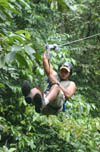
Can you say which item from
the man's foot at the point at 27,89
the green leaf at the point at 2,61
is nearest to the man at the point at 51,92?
the man's foot at the point at 27,89

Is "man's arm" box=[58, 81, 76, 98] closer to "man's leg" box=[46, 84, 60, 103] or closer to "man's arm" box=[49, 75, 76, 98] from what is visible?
"man's arm" box=[49, 75, 76, 98]

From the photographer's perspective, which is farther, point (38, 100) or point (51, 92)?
point (51, 92)

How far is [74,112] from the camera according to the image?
12.7 ft

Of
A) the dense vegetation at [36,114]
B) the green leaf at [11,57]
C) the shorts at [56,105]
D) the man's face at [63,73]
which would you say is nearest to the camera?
the green leaf at [11,57]

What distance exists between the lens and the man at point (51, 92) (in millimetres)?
2371

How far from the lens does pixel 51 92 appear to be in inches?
106

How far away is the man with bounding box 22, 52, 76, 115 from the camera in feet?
7.78

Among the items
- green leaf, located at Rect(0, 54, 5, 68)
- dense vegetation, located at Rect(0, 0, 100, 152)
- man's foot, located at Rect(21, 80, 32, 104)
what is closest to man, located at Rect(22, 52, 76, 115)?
man's foot, located at Rect(21, 80, 32, 104)

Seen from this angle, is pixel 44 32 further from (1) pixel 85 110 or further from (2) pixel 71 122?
(2) pixel 71 122

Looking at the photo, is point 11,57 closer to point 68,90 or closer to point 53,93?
point 53,93

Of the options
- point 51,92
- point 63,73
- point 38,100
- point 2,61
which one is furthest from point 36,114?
point 2,61

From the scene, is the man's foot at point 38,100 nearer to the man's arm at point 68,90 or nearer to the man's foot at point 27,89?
the man's foot at point 27,89

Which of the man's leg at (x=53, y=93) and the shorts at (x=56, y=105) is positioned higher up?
the man's leg at (x=53, y=93)

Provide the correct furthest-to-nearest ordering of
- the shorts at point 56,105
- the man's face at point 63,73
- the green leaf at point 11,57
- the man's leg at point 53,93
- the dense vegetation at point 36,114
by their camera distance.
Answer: the dense vegetation at point 36,114 → the man's face at point 63,73 → the shorts at point 56,105 → the man's leg at point 53,93 → the green leaf at point 11,57
